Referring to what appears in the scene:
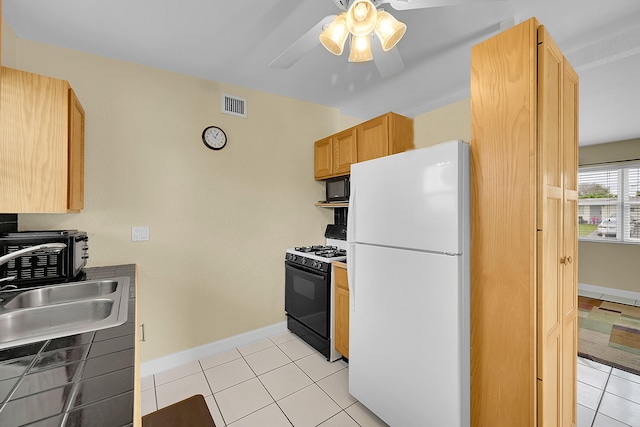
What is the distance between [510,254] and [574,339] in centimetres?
87

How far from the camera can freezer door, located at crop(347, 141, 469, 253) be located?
4.49 feet

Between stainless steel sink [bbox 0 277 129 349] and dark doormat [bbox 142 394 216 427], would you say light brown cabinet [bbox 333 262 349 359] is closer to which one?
dark doormat [bbox 142 394 216 427]

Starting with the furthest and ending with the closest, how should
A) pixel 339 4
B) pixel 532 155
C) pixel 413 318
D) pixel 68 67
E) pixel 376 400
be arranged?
pixel 68 67 → pixel 376 400 → pixel 413 318 → pixel 339 4 → pixel 532 155

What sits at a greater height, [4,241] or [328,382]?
[4,241]

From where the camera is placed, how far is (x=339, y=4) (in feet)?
4.40

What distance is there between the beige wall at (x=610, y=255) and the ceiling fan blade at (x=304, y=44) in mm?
5421

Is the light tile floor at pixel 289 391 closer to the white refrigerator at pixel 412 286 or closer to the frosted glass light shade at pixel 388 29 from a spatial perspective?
the white refrigerator at pixel 412 286

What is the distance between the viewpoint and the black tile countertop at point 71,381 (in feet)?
1.99

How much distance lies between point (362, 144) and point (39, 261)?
249 cm

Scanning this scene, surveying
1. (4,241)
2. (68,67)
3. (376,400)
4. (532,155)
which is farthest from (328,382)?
(68,67)

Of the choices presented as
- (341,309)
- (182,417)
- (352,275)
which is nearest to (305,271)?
(341,309)

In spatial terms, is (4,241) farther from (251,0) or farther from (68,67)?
(251,0)

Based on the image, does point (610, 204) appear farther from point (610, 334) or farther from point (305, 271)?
point (305, 271)

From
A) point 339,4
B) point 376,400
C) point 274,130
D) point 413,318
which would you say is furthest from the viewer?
point 274,130
